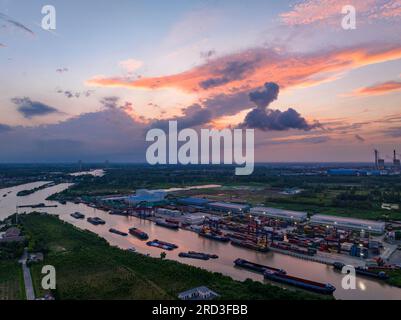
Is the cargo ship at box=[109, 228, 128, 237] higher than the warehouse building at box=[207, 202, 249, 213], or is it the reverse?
the warehouse building at box=[207, 202, 249, 213]

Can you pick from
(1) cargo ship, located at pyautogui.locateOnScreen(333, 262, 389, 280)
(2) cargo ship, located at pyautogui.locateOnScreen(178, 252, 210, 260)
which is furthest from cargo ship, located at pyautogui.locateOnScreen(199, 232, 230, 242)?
(1) cargo ship, located at pyautogui.locateOnScreen(333, 262, 389, 280)

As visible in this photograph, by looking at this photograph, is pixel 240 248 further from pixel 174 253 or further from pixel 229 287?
pixel 229 287

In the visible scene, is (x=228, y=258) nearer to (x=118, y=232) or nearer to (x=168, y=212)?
(x=118, y=232)

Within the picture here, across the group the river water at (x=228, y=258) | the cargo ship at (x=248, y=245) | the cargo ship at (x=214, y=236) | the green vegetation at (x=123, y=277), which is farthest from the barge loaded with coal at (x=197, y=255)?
the cargo ship at (x=214, y=236)

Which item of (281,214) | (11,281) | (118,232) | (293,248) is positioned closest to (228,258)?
(293,248)

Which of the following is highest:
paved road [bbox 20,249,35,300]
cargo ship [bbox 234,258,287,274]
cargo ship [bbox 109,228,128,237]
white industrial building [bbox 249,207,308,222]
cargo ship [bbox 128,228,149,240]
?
white industrial building [bbox 249,207,308,222]

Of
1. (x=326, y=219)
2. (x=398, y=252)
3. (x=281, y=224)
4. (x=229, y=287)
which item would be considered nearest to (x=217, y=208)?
(x=281, y=224)

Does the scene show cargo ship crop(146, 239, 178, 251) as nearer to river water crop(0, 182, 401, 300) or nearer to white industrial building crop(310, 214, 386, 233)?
river water crop(0, 182, 401, 300)
